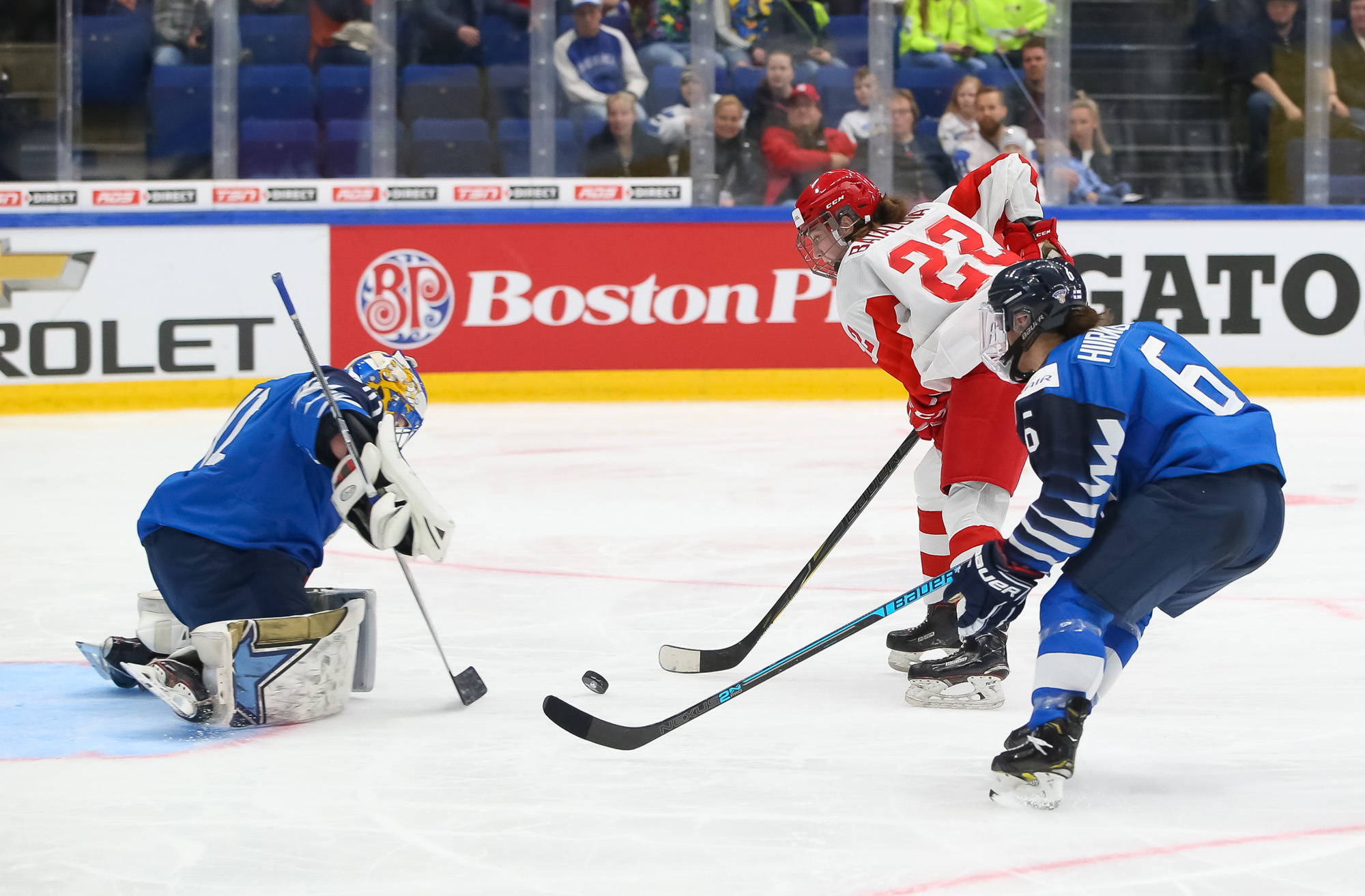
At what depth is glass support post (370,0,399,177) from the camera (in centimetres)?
782

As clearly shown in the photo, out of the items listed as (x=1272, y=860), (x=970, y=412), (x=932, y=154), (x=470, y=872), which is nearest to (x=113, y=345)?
(x=932, y=154)

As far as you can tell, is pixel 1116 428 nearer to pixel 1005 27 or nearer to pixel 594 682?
pixel 594 682

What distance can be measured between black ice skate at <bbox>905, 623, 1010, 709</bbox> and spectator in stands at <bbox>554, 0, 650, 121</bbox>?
563 centimetres

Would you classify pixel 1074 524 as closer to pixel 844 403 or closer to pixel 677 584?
pixel 677 584

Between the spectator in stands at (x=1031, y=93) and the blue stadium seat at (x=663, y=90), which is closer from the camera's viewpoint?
the blue stadium seat at (x=663, y=90)

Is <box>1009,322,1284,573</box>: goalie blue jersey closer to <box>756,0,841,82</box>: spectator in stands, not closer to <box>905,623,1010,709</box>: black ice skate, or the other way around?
<box>905,623,1010,709</box>: black ice skate

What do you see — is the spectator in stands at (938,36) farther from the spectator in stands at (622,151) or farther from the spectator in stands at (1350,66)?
the spectator in stands at (1350,66)

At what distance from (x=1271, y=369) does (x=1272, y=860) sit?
20.8ft

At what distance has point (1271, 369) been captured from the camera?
305 inches

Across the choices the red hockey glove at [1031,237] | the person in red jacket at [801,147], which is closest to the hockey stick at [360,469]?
the red hockey glove at [1031,237]

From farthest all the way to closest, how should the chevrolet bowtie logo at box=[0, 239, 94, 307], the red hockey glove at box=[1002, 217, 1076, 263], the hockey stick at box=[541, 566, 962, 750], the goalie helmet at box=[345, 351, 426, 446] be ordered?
the chevrolet bowtie logo at box=[0, 239, 94, 307] < the red hockey glove at box=[1002, 217, 1076, 263] < the goalie helmet at box=[345, 351, 426, 446] < the hockey stick at box=[541, 566, 962, 750]

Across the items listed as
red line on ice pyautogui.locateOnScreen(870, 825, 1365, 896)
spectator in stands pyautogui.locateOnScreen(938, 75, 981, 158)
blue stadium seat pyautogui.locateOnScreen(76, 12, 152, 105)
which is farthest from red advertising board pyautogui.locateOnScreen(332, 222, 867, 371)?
red line on ice pyautogui.locateOnScreen(870, 825, 1365, 896)

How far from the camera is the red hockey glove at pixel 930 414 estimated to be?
9.98 feet

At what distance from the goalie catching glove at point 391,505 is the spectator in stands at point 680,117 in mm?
5680
